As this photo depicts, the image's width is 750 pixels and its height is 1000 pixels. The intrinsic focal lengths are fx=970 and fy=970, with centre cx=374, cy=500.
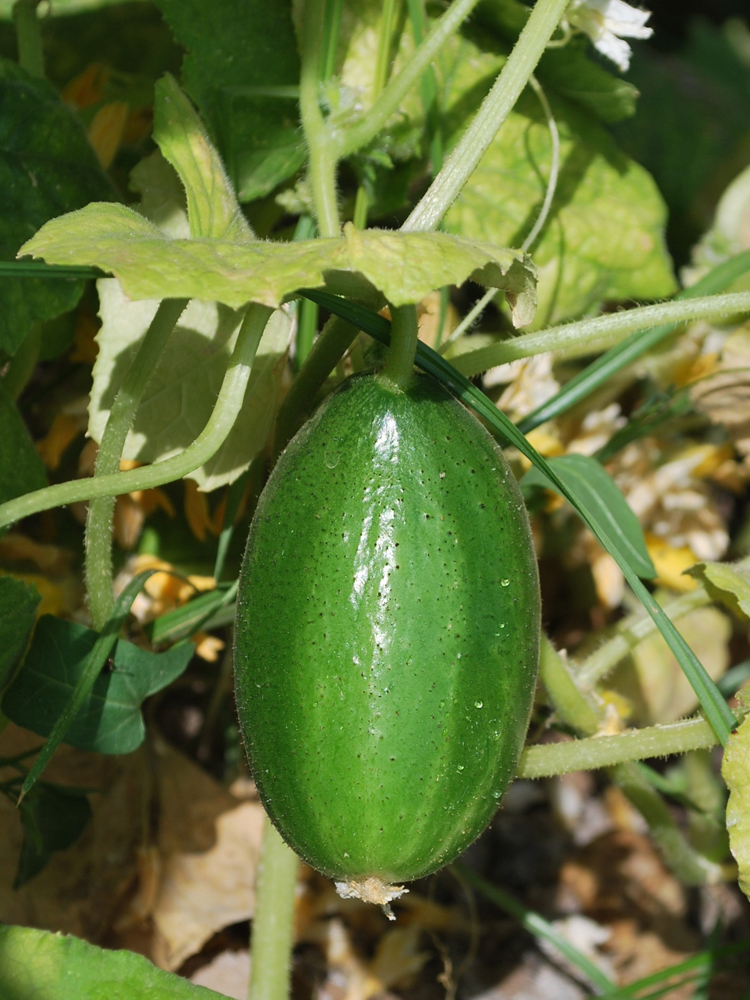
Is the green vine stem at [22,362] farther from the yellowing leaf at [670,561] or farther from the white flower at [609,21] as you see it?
the yellowing leaf at [670,561]

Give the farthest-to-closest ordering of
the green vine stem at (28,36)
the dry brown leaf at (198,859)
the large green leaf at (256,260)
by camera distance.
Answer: the dry brown leaf at (198,859)
the green vine stem at (28,36)
the large green leaf at (256,260)

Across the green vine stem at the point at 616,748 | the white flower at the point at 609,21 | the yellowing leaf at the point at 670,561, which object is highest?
the white flower at the point at 609,21

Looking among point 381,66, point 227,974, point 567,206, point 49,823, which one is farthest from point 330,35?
point 227,974

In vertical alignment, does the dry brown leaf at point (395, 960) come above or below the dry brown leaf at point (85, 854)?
below

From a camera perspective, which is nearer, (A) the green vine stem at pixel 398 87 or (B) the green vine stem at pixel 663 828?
(A) the green vine stem at pixel 398 87

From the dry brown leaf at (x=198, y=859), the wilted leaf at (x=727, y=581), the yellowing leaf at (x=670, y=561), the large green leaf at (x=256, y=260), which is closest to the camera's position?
the large green leaf at (x=256, y=260)

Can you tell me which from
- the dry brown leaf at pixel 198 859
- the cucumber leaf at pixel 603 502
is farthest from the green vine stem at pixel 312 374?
the dry brown leaf at pixel 198 859

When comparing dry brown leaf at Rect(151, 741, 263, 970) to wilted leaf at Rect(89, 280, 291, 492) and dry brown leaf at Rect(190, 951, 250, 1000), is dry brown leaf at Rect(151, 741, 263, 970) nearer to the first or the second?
dry brown leaf at Rect(190, 951, 250, 1000)
